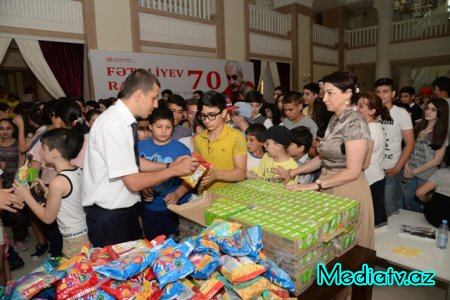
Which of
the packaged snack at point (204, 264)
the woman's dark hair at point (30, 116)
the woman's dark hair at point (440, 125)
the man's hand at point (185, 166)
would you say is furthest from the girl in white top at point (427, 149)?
the woman's dark hair at point (30, 116)

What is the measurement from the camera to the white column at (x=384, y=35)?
34.4 ft

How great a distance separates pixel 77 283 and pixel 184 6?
7.40 metres

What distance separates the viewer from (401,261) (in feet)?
5.94

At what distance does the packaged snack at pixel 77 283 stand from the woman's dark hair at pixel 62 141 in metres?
0.95

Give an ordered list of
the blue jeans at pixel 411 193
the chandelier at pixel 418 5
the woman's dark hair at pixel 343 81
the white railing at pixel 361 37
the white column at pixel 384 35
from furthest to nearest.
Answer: the white railing at pixel 361 37
the white column at pixel 384 35
the chandelier at pixel 418 5
the blue jeans at pixel 411 193
the woman's dark hair at pixel 343 81

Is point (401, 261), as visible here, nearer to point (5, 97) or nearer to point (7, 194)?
point (7, 194)

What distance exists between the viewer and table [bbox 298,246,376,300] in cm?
116

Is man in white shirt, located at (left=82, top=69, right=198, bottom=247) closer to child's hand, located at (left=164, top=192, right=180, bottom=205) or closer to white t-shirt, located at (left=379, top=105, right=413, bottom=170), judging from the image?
child's hand, located at (left=164, top=192, right=180, bottom=205)

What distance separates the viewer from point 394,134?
2.78 m

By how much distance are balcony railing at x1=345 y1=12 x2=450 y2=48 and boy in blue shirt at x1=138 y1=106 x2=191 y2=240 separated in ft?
37.2

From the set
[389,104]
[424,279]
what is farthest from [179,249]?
[389,104]

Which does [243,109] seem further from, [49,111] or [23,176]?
[23,176]

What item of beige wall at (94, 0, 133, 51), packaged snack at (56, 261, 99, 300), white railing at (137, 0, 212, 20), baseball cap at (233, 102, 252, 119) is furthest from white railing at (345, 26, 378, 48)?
packaged snack at (56, 261, 99, 300)

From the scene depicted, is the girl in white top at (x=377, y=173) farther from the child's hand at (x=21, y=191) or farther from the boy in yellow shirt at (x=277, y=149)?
the child's hand at (x=21, y=191)
